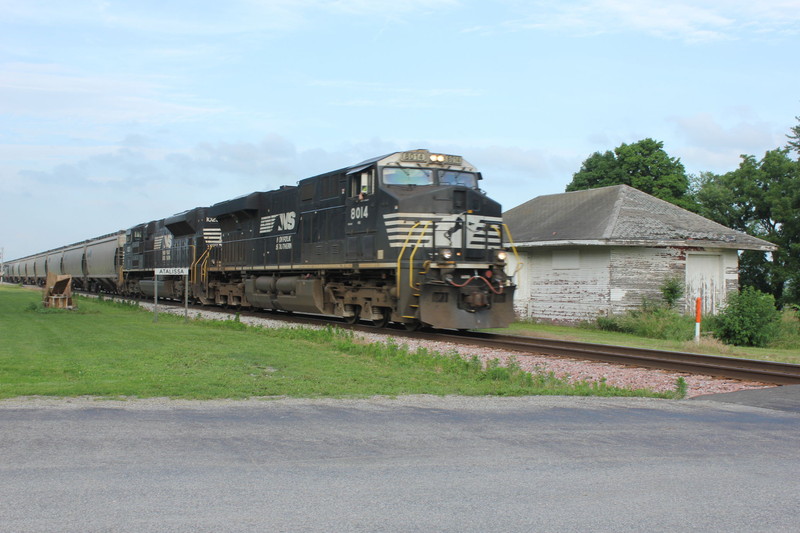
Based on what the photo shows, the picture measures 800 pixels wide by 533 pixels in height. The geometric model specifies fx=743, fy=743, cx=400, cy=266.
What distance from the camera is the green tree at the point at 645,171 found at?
51719mm

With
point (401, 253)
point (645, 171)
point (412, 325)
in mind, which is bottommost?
point (412, 325)

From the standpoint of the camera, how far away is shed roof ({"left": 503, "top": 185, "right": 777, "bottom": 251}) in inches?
929

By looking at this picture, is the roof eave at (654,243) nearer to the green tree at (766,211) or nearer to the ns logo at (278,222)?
the ns logo at (278,222)

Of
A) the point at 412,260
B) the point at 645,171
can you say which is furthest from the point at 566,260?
the point at 645,171

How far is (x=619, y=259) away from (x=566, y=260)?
1927mm

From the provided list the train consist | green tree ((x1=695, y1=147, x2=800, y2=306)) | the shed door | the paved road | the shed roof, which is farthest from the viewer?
green tree ((x1=695, y1=147, x2=800, y2=306))

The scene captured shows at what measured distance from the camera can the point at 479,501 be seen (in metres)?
4.65

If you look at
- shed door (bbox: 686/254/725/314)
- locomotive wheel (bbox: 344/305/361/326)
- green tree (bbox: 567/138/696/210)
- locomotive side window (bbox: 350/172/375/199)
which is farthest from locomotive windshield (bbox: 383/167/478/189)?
green tree (bbox: 567/138/696/210)

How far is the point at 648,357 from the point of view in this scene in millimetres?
13555

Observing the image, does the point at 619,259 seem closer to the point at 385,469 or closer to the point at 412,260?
the point at 412,260

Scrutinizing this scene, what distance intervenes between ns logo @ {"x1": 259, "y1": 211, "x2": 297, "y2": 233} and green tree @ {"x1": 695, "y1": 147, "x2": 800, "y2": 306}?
2916cm

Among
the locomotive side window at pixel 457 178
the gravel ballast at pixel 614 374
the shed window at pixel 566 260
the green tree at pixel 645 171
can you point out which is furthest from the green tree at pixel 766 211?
the gravel ballast at pixel 614 374

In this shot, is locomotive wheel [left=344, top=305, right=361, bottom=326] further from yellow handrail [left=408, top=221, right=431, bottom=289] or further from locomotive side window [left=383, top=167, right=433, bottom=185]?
locomotive side window [left=383, top=167, right=433, bottom=185]

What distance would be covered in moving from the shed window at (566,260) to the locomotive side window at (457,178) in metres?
7.87
